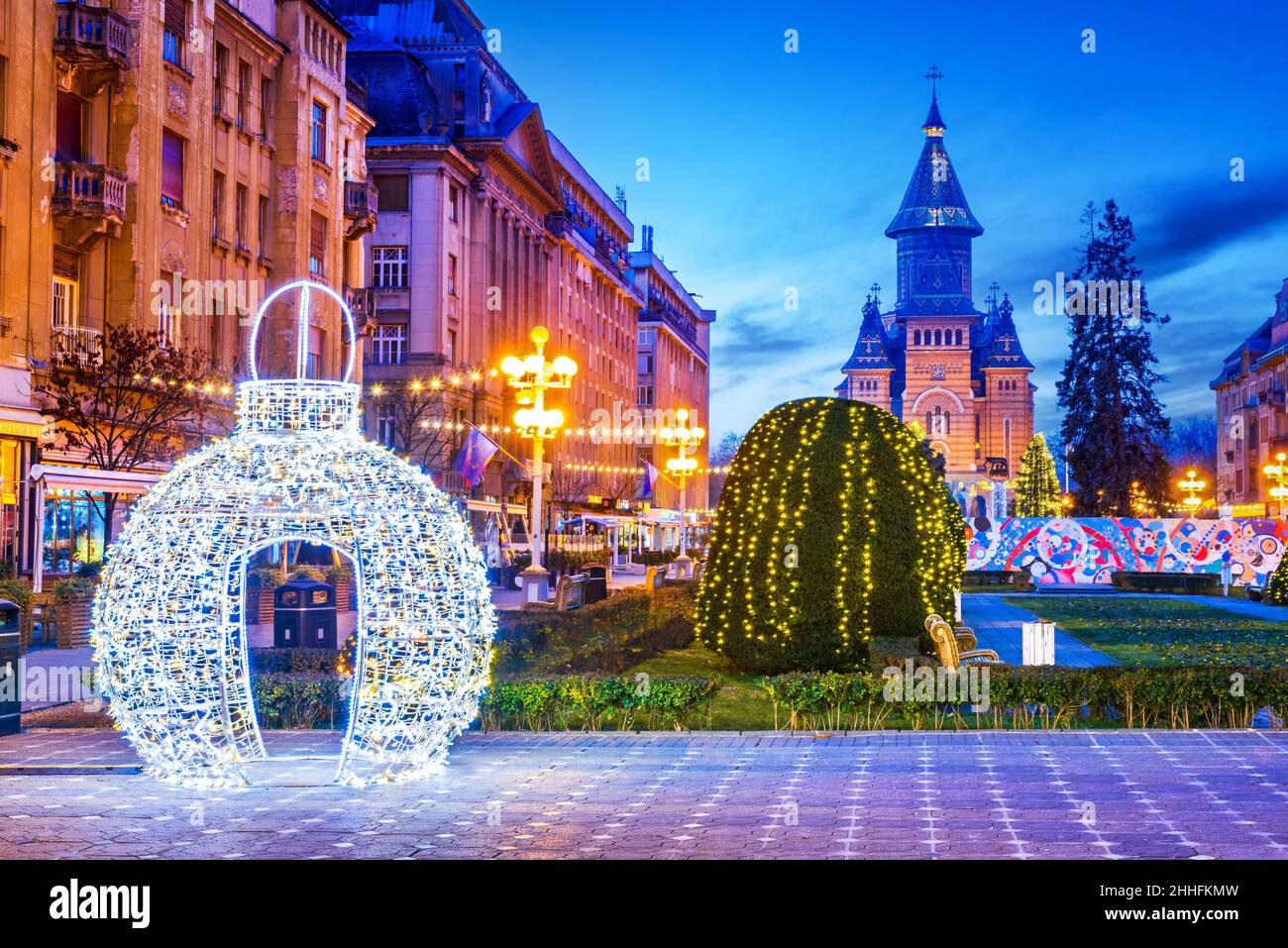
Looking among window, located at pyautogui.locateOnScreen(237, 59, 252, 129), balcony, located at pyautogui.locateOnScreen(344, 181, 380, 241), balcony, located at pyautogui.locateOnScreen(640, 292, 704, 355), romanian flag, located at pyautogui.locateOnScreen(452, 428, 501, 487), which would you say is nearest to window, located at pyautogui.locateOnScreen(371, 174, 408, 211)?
balcony, located at pyautogui.locateOnScreen(344, 181, 380, 241)

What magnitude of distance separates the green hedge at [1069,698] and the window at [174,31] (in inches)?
1038

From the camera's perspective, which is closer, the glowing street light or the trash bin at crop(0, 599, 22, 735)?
the trash bin at crop(0, 599, 22, 735)

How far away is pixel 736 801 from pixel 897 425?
10.6 metres

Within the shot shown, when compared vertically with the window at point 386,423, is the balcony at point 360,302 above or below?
above

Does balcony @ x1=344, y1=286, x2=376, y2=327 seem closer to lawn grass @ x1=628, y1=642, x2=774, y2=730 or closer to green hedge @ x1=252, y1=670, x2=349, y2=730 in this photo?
lawn grass @ x1=628, y1=642, x2=774, y2=730

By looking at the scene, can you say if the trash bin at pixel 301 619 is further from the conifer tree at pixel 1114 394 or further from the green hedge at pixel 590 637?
the conifer tree at pixel 1114 394

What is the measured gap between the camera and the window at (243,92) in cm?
4041

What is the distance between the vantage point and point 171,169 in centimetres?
3556

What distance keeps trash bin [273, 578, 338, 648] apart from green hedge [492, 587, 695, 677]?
2104 millimetres

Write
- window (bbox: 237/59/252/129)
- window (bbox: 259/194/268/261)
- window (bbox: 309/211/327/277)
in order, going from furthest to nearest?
window (bbox: 309/211/327/277) < window (bbox: 259/194/268/261) < window (bbox: 237/59/252/129)

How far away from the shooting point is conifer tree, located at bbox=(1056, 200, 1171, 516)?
6731cm

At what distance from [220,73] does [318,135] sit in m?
6.75

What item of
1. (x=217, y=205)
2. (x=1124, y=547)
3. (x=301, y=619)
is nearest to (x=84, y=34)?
(x=217, y=205)

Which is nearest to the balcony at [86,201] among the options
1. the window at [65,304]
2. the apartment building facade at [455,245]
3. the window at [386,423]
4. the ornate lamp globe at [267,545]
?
the window at [65,304]
